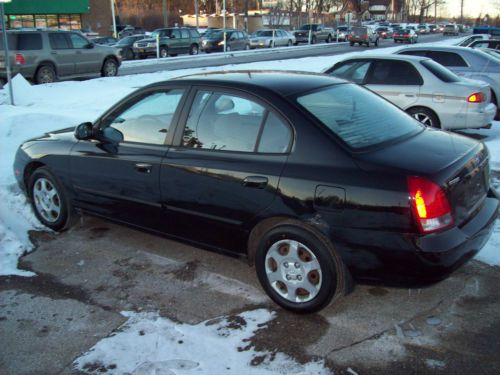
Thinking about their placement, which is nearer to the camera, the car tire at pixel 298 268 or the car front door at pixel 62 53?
the car tire at pixel 298 268

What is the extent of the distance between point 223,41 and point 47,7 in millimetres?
22902

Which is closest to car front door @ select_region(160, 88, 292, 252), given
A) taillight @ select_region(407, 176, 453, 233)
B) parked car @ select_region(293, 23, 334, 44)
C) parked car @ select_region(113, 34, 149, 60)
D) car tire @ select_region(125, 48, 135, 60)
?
taillight @ select_region(407, 176, 453, 233)

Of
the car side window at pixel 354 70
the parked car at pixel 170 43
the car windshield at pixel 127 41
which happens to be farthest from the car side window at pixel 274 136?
the car windshield at pixel 127 41

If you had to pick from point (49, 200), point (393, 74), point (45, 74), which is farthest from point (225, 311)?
point (45, 74)

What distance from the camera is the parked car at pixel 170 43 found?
1207 inches

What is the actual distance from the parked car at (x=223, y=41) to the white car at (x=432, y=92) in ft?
89.6

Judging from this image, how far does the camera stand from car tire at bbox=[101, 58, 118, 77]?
18.9m

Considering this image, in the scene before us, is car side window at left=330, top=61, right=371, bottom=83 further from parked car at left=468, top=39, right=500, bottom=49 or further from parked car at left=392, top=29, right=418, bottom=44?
parked car at left=392, top=29, right=418, bottom=44

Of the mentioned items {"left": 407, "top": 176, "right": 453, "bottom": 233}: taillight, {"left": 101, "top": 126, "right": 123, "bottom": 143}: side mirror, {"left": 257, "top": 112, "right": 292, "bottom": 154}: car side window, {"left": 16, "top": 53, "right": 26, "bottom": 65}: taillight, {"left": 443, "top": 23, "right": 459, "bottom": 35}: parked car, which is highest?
{"left": 443, "top": 23, "right": 459, "bottom": 35}: parked car

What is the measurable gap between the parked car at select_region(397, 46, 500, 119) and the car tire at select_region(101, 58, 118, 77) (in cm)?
1147

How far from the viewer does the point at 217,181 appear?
383 centimetres

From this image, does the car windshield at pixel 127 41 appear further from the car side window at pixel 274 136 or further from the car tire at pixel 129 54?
the car side window at pixel 274 136

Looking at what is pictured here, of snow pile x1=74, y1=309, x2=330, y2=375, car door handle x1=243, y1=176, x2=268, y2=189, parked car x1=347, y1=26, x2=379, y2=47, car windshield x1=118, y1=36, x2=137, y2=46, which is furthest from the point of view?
parked car x1=347, y1=26, x2=379, y2=47

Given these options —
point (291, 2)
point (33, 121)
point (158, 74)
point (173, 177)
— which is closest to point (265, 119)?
point (173, 177)
